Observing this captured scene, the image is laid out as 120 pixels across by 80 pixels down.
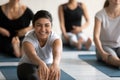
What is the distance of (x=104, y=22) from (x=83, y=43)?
107cm

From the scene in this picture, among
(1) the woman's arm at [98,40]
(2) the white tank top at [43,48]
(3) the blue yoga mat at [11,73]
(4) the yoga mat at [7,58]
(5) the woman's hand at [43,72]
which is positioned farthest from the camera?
(4) the yoga mat at [7,58]

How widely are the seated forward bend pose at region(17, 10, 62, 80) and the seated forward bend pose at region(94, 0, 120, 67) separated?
3.11 feet

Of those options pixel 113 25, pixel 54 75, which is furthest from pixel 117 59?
pixel 54 75

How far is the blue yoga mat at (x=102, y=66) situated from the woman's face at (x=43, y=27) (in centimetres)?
93

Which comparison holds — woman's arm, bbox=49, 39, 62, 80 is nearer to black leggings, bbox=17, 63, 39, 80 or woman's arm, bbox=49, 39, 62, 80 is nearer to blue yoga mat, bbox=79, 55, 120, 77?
black leggings, bbox=17, 63, 39, 80

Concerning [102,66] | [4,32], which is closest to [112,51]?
[102,66]

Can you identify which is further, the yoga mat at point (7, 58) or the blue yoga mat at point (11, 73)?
the yoga mat at point (7, 58)

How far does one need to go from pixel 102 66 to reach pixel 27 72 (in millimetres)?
1257

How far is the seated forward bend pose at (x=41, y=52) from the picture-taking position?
106 inches

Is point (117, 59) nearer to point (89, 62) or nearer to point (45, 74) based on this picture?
point (89, 62)

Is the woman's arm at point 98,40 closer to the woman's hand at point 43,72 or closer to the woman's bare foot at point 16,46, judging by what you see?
the woman's bare foot at point 16,46

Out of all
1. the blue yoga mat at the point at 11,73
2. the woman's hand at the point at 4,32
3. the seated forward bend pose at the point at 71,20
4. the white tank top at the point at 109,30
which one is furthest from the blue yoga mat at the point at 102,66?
the woman's hand at the point at 4,32

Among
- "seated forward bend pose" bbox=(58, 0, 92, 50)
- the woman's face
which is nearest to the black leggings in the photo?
the woman's face

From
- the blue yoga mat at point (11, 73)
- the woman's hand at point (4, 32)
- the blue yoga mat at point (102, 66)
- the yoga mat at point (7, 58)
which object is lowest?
the blue yoga mat at point (102, 66)
